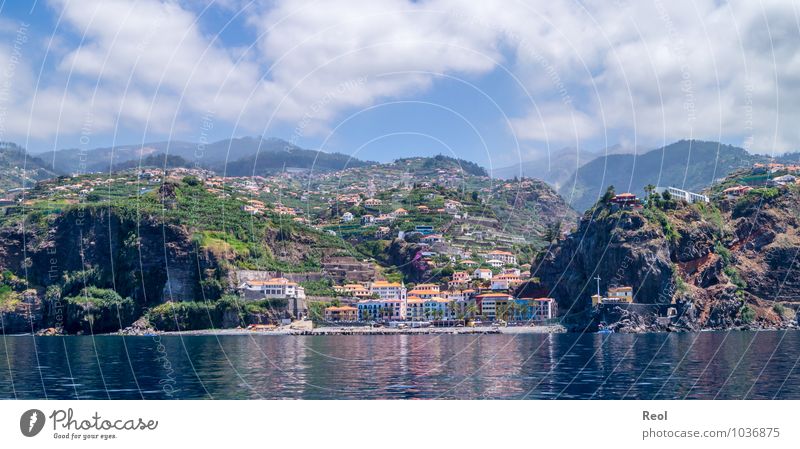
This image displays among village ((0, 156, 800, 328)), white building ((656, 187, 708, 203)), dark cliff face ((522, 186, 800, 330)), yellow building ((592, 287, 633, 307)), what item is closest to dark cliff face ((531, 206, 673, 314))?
dark cliff face ((522, 186, 800, 330))

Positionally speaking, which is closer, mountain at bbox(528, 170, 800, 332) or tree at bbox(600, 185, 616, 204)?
mountain at bbox(528, 170, 800, 332)

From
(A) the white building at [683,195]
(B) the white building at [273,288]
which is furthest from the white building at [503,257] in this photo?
(B) the white building at [273,288]

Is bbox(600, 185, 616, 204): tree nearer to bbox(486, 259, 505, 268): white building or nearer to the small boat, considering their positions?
the small boat

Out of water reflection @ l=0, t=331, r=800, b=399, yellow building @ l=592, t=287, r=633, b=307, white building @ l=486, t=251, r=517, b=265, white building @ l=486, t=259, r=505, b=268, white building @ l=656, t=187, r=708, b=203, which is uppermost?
white building @ l=656, t=187, r=708, b=203

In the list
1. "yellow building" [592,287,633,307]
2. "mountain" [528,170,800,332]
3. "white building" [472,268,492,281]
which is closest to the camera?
"yellow building" [592,287,633,307]

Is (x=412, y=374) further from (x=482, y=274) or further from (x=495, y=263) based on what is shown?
(x=495, y=263)

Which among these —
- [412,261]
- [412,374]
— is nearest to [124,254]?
[412,261]

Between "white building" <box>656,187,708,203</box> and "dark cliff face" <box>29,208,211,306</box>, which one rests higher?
"white building" <box>656,187,708,203</box>
